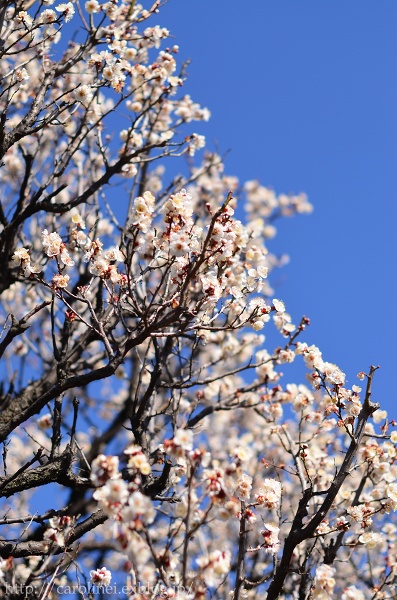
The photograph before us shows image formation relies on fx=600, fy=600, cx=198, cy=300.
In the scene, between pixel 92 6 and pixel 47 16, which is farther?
pixel 92 6

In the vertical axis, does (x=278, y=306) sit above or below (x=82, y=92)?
below

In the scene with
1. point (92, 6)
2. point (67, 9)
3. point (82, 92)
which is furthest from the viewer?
point (92, 6)

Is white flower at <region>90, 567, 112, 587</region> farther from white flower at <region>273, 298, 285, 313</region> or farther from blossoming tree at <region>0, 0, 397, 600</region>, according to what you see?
white flower at <region>273, 298, 285, 313</region>

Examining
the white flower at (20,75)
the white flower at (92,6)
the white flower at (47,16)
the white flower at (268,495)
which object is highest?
the white flower at (92,6)

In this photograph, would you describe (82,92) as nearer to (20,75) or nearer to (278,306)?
(20,75)

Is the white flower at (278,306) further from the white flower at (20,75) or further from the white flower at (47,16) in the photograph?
the white flower at (47,16)

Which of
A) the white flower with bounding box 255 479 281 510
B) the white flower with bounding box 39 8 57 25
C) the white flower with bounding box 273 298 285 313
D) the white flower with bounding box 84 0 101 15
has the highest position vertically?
the white flower with bounding box 84 0 101 15

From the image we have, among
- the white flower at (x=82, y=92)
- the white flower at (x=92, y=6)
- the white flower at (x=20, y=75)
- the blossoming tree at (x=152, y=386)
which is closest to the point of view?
the blossoming tree at (x=152, y=386)

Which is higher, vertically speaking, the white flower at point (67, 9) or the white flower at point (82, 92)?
the white flower at point (67, 9)

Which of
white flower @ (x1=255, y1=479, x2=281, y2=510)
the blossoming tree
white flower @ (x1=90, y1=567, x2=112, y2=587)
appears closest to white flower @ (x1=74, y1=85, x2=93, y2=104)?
the blossoming tree

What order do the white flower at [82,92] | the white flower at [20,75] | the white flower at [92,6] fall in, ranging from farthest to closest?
the white flower at [92,6]
the white flower at [82,92]
the white flower at [20,75]

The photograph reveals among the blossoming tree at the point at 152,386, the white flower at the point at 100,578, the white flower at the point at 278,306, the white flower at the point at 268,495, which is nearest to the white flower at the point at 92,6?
the blossoming tree at the point at 152,386

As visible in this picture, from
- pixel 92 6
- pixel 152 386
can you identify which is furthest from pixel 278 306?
pixel 92 6

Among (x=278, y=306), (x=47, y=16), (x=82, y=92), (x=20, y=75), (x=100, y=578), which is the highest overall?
(x=47, y=16)
